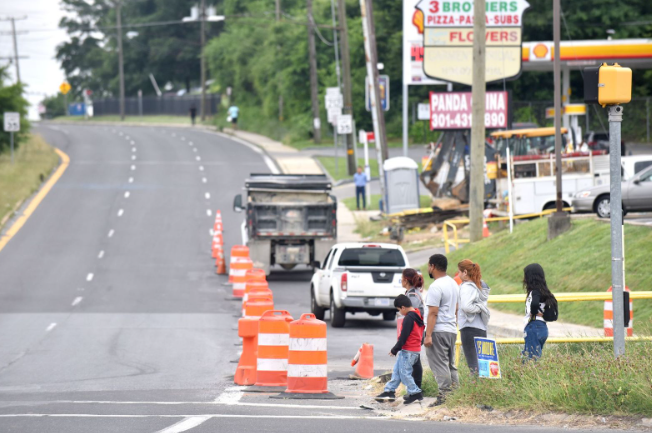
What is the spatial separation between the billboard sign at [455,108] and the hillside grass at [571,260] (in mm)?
8586

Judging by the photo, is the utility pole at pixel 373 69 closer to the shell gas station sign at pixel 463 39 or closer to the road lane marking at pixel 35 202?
the shell gas station sign at pixel 463 39

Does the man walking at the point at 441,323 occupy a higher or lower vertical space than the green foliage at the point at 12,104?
lower

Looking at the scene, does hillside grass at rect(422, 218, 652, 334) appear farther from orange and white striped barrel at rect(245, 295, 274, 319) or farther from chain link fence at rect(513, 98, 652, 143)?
chain link fence at rect(513, 98, 652, 143)

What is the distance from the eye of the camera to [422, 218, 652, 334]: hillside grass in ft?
61.1

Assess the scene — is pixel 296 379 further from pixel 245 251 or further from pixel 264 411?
pixel 245 251

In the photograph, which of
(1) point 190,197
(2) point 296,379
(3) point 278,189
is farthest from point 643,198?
(1) point 190,197

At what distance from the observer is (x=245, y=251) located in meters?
25.6

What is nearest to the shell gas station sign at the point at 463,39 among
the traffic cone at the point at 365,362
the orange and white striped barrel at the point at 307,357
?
the traffic cone at the point at 365,362

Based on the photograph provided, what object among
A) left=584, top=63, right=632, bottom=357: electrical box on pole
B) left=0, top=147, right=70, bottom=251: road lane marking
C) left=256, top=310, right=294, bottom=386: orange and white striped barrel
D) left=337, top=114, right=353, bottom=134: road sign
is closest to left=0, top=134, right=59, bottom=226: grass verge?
left=0, top=147, right=70, bottom=251: road lane marking

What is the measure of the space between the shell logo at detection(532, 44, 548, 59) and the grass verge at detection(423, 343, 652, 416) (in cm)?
4110

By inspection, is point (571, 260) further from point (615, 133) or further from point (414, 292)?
point (615, 133)

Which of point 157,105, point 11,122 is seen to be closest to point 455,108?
point 11,122

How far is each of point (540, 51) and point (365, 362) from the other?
39622mm

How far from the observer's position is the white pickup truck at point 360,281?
64.6 feet
